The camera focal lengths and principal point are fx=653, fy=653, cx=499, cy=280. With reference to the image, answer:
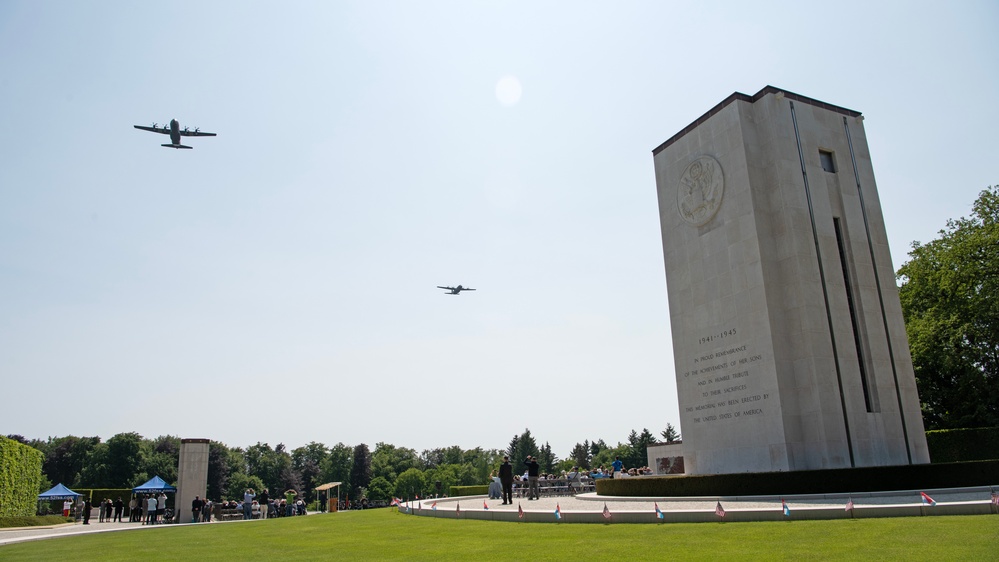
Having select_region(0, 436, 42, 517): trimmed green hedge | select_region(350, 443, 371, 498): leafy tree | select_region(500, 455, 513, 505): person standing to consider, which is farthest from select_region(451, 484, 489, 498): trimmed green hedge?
select_region(350, 443, 371, 498): leafy tree

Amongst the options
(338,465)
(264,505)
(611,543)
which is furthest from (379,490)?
(611,543)

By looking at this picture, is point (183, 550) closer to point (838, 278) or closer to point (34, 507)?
point (838, 278)

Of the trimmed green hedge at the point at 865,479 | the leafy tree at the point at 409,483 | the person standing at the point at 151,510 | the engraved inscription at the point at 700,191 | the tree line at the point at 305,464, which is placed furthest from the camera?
the leafy tree at the point at 409,483

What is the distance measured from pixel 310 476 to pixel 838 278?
122602 mm

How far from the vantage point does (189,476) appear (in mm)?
35500

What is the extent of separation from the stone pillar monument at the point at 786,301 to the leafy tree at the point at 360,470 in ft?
364

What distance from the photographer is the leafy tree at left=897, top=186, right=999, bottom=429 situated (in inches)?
1417

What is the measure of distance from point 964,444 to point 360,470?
110280mm

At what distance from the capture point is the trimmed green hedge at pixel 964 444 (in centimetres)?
3431

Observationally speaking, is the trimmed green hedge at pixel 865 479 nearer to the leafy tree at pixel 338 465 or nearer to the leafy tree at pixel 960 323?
the leafy tree at pixel 960 323

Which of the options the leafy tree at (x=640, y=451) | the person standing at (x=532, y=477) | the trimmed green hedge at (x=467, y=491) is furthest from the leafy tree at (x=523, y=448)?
the person standing at (x=532, y=477)

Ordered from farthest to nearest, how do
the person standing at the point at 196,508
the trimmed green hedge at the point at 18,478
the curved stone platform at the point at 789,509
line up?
the trimmed green hedge at the point at 18,478 < the person standing at the point at 196,508 < the curved stone platform at the point at 789,509

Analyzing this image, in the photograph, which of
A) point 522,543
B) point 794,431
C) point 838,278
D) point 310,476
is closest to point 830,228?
point 838,278

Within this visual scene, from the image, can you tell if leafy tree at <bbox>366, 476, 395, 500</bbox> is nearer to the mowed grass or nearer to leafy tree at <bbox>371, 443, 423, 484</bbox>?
leafy tree at <bbox>371, 443, 423, 484</bbox>
